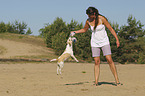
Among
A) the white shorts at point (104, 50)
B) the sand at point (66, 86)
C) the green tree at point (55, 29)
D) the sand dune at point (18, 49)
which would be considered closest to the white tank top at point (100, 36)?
the white shorts at point (104, 50)

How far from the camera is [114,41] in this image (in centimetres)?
3838

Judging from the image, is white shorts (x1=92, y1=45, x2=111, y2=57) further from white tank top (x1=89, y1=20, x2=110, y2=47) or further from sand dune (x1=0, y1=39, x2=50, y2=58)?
sand dune (x1=0, y1=39, x2=50, y2=58)

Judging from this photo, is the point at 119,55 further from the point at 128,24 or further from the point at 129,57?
the point at 128,24

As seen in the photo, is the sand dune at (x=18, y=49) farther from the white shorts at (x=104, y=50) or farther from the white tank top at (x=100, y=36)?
the white tank top at (x=100, y=36)

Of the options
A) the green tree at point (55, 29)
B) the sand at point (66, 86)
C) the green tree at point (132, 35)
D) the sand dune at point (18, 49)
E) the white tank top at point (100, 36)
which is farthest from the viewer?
the green tree at point (55, 29)

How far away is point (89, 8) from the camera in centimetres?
784

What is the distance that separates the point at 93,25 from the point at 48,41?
134ft

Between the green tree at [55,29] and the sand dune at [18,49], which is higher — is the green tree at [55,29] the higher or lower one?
the higher one

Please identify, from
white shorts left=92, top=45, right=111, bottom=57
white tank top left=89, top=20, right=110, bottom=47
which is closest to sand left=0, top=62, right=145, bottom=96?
white shorts left=92, top=45, right=111, bottom=57

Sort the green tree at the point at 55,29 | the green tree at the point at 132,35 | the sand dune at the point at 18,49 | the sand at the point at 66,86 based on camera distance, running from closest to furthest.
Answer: the sand at the point at 66,86, the sand dune at the point at 18,49, the green tree at the point at 132,35, the green tree at the point at 55,29

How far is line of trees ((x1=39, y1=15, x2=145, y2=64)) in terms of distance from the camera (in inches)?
1533

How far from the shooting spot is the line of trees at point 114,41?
3894 centimetres

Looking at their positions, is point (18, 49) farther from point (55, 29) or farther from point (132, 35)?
point (132, 35)

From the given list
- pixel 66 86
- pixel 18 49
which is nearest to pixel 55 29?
pixel 18 49
